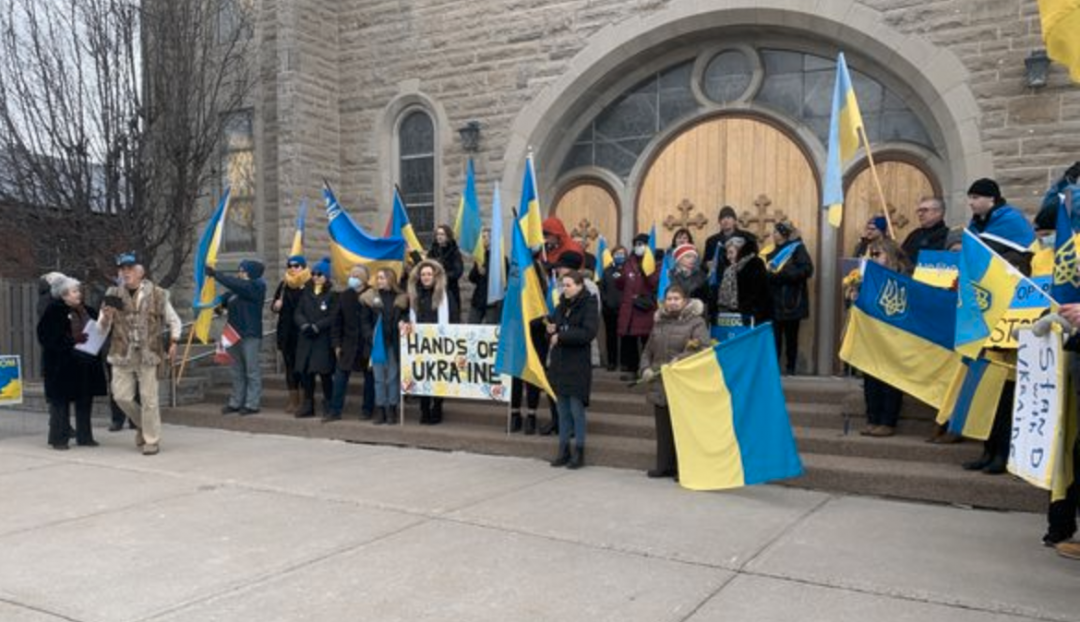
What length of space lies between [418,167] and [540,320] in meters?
5.85

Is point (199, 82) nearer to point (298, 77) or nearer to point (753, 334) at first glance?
point (298, 77)

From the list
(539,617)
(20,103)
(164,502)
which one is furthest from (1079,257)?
(20,103)

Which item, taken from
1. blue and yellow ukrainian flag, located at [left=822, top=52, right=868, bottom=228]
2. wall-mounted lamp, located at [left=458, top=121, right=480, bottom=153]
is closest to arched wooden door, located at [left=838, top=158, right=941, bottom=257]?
blue and yellow ukrainian flag, located at [left=822, top=52, right=868, bottom=228]

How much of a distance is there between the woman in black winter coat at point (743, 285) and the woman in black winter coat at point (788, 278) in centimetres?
33

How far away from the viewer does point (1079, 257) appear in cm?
434

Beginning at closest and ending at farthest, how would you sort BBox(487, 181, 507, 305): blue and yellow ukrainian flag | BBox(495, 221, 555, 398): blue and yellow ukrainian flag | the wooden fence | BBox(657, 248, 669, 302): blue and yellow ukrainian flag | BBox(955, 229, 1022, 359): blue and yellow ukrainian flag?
BBox(955, 229, 1022, 359): blue and yellow ukrainian flag < BBox(495, 221, 555, 398): blue and yellow ukrainian flag < BBox(487, 181, 507, 305): blue and yellow ukrainian flag < BBox(657, 248, 669, 302): blue and yellow ukrainian flag < the wooden fence

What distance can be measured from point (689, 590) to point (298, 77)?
35.2 feet

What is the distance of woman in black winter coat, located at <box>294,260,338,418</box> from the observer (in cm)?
950

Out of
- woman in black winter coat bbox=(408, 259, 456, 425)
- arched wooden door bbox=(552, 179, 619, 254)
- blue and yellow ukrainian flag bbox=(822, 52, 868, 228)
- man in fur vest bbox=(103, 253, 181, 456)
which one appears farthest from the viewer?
arched wooden door bbox=(552, 179, 619, 254)

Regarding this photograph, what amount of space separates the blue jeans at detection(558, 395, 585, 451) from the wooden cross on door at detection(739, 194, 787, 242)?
4421 millimetres

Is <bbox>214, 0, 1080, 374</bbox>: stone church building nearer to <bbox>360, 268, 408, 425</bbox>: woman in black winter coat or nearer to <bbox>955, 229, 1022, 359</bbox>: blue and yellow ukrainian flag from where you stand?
<bbox>360, 268, 408, 425</bbox>: woman in black winter coat

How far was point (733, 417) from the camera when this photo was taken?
21.1 feet

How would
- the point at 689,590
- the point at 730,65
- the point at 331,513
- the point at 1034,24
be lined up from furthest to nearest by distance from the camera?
1. the point at 730,65
2. the point at 1034,24
3. the point at 331,513
4. the point at 689,590

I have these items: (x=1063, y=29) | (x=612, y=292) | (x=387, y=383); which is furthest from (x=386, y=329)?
(x=1063, y=29)
